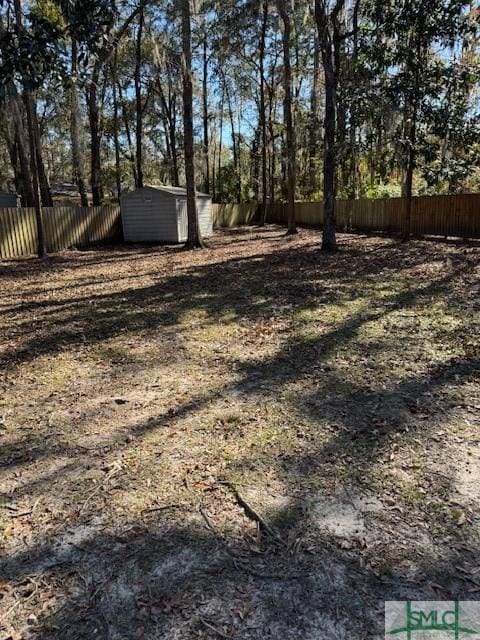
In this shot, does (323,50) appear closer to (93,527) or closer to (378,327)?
(378,327)

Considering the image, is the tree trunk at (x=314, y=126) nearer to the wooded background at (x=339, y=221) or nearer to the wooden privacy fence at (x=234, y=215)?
the wooded background at (x=339, y=221)

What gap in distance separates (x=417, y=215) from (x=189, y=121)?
7.37m

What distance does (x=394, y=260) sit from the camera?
8875mm

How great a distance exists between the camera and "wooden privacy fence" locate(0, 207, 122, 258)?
11234 mm

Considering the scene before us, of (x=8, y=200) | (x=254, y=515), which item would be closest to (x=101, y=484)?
(x=254, y=515)

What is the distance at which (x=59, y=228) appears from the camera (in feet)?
42.4

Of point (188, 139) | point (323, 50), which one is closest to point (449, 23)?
point (323, 50)

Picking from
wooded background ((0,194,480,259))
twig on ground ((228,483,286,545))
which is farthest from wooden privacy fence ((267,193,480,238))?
twig on ground ((228,483,286,545))

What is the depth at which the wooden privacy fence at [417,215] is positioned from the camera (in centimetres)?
1197

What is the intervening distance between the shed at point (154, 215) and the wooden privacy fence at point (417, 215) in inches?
257

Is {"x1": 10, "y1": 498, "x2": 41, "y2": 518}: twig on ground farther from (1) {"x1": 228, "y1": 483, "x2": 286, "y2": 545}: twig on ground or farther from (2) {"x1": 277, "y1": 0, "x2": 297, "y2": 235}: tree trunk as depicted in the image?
(2) {"x1": 277, "y1": 0, "x2": 297, "y2": 235}: tree trunk

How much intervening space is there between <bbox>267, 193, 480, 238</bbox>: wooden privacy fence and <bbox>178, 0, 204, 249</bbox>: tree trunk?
22.2 feet

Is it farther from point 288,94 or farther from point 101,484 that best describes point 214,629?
point 288,94

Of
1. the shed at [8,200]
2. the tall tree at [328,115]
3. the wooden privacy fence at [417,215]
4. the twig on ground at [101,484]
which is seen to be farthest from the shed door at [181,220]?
the twig on ground at [101,484]
